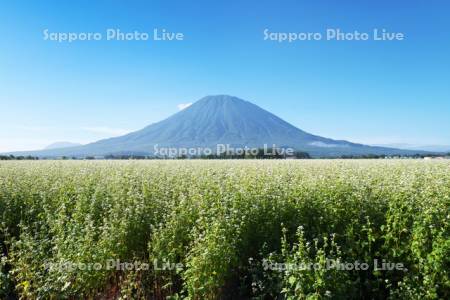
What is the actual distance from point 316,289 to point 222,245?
185 cm

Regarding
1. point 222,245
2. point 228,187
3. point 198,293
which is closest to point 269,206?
point 228,187

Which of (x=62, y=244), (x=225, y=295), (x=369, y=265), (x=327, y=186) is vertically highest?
(x=327, y=186)

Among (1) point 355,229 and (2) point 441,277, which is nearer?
(2) point 441,277

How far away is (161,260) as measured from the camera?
27.0 ft

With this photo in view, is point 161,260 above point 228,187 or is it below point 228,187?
below

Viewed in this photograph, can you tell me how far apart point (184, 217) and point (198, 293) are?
1.93 m

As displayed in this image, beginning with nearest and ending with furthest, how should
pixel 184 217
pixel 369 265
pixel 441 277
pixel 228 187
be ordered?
pixel 441 277
pixel 369 265
pixel 184 217
pixel 228 187

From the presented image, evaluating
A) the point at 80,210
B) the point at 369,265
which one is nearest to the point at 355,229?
the point at 369,265

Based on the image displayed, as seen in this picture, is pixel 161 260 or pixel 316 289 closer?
pixel 316 289

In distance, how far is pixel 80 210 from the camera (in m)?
10.5

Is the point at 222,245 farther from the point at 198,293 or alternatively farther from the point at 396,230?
the point at 396,230

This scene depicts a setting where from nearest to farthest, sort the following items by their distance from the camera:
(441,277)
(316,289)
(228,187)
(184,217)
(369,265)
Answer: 1. (316,289)
2. (441,277)
3. (369,265)
4. (184,217)
5. (228,187)

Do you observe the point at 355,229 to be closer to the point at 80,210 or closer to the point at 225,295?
the point at 225,295

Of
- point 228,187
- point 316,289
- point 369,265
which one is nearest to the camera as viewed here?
point 316,289
